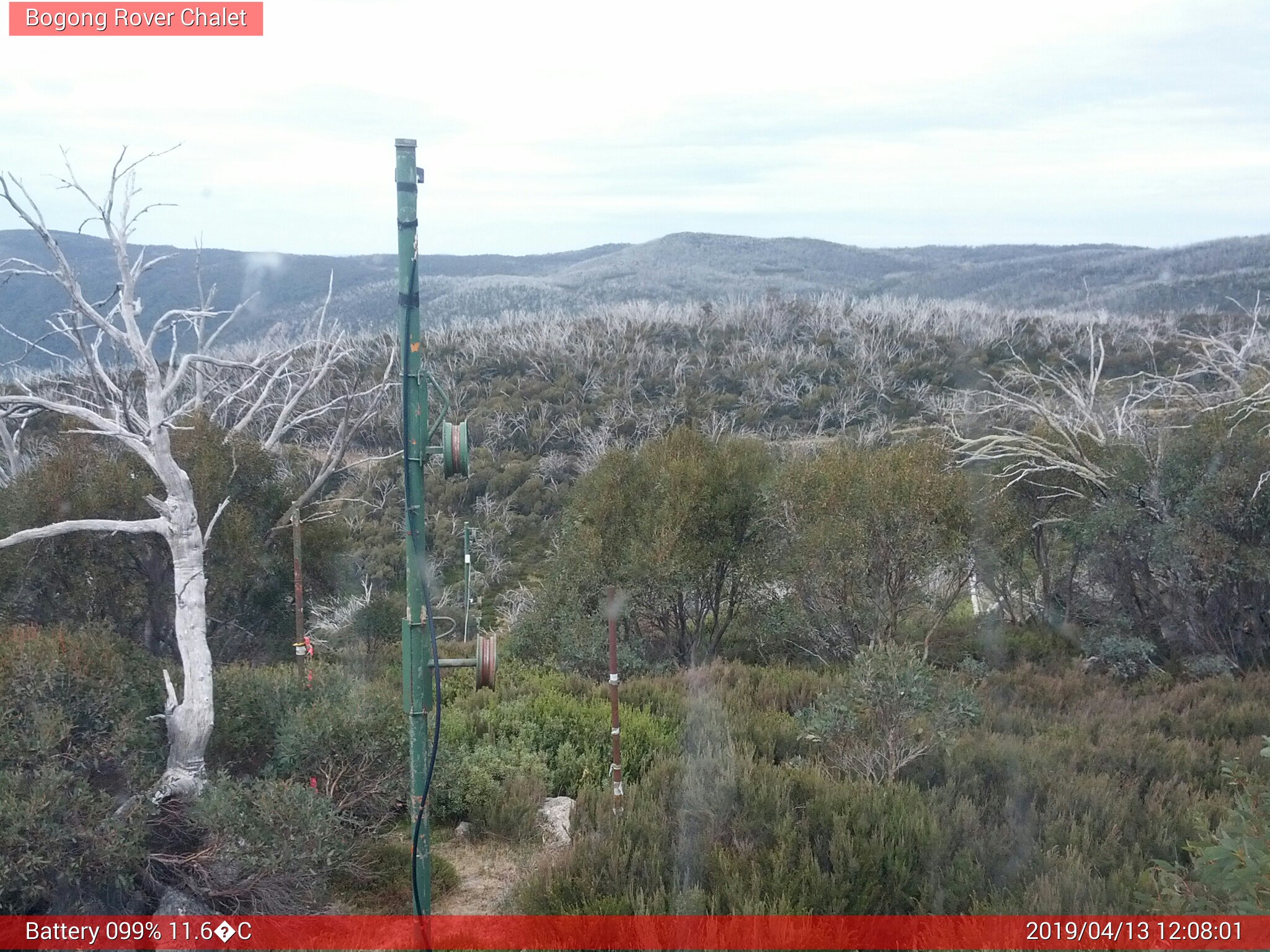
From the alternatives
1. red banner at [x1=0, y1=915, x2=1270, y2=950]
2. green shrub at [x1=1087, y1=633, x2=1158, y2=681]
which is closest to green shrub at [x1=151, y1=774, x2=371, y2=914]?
red banner at [x1=0, y1=915, x2=1270, y2=950]

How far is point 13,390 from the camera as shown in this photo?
15.1 metres

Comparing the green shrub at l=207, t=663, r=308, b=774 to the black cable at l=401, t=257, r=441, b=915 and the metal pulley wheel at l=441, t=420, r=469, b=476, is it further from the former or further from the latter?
the metal pulley wheel at l=441, t=420, r=469, b=476

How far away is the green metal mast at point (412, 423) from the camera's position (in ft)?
13.7

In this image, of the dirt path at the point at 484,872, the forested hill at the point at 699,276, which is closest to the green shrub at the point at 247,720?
the dirt path at the point at 484,872

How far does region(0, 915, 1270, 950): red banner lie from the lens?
438 centimetres

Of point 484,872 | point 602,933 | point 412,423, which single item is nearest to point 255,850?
point 484,872

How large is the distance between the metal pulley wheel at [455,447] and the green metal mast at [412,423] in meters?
0.13

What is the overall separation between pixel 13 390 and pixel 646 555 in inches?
414

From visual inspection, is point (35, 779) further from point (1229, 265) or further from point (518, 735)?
point (1229, 265)

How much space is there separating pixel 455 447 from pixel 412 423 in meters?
0.24

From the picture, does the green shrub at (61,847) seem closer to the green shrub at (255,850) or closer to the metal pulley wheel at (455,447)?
the green shrub at (255,850)

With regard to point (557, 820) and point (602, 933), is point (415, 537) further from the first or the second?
point (557, 820)

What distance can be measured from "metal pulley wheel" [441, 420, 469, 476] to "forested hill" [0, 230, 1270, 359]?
248 inches

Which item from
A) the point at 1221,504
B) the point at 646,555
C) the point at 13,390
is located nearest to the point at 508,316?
the point at 13,390
